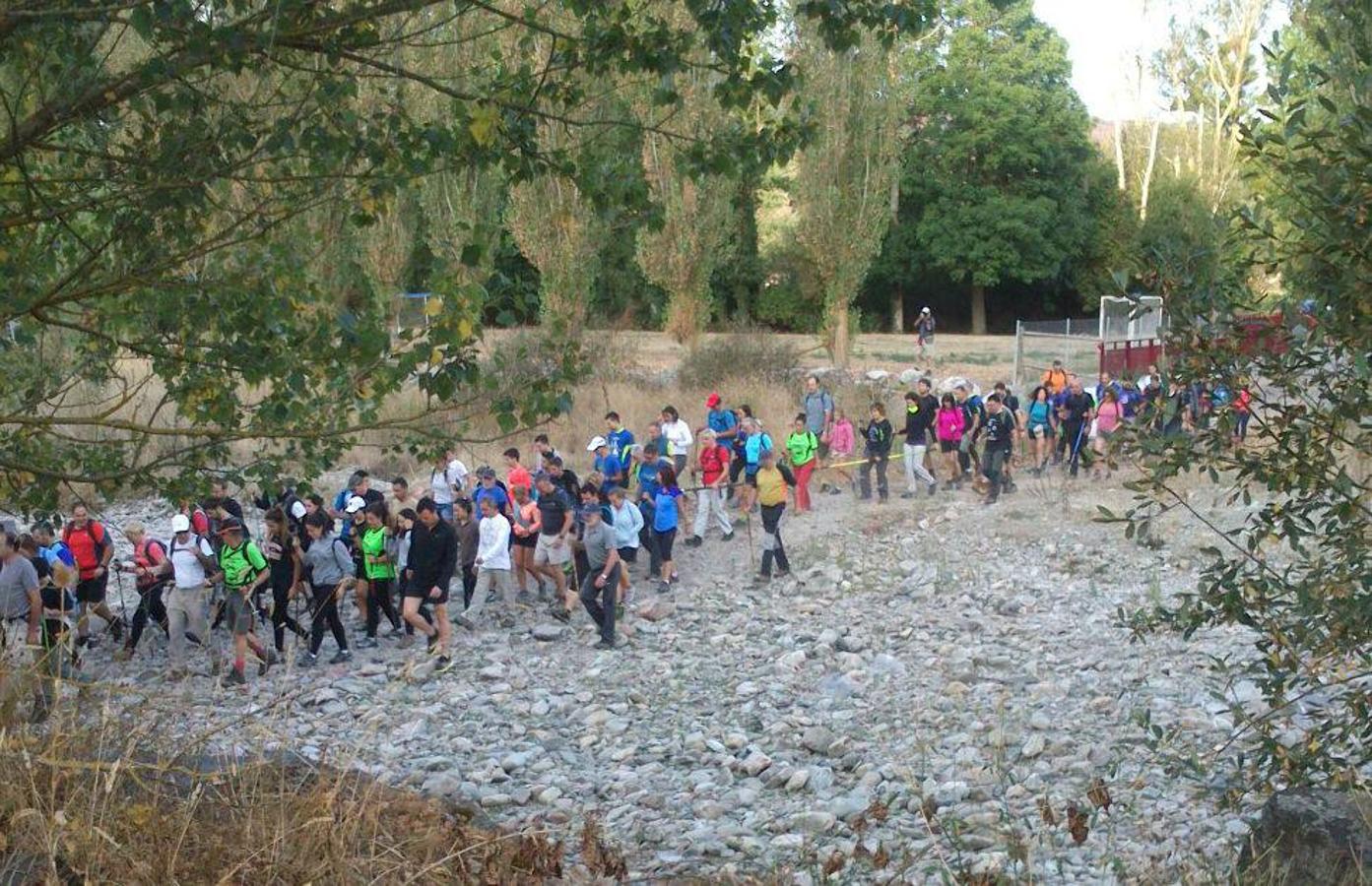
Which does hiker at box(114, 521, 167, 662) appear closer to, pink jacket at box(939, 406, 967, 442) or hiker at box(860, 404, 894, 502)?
hiker at box(860, 404, 894, 502)

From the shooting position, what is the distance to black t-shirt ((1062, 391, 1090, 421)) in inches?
788

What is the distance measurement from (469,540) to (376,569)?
1.66 metres

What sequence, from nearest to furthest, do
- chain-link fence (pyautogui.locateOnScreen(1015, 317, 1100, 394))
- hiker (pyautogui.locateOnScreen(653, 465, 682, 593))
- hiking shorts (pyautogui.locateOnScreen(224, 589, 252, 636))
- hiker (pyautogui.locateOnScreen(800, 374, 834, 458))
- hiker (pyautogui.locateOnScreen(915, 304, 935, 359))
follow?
1. hiking shorts (pyautogui.locateOnScreen(224, 589, 252, 636))
2. hiker (pyautogui.locateOnScreen(653, 465, 682, 593))
3. hiker (pyautogui.locateOnScreen(800, 374, 834, 458))
4. chain-link fence (pyautogui.locateOnScreen(1015, 317, 1100, 394))
5. hiker (pyautogui.locateOnScreen(915, 304, 935, 359))

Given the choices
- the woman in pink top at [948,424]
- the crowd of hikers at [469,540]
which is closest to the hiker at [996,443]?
the crowd of hikers at [469,540]

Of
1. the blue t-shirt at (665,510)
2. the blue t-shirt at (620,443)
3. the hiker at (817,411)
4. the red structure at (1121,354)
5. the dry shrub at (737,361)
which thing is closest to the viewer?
the blue t-shirt at (665,510)

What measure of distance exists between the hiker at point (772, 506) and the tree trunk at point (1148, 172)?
108 feet

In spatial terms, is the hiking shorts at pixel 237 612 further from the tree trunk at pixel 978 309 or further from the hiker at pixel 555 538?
the tree trunk at pixel 978 309

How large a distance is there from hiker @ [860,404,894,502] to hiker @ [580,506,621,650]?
6232 mm

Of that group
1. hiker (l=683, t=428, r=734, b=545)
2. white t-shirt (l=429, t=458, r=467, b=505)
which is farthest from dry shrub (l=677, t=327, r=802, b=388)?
white t-shirt (l=429, t=458, r=467, b=505)

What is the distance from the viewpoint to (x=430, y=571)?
1319 cm

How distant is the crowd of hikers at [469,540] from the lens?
1301cm

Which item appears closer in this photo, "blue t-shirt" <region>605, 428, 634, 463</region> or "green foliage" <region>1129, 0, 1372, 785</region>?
"green foliage" <region>1129, 0, 1372, 785</region>

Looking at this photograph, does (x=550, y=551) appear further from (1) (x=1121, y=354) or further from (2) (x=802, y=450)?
(1) (x=1121, y=354)

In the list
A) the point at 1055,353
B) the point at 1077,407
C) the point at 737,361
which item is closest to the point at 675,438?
the point at 1077,407
